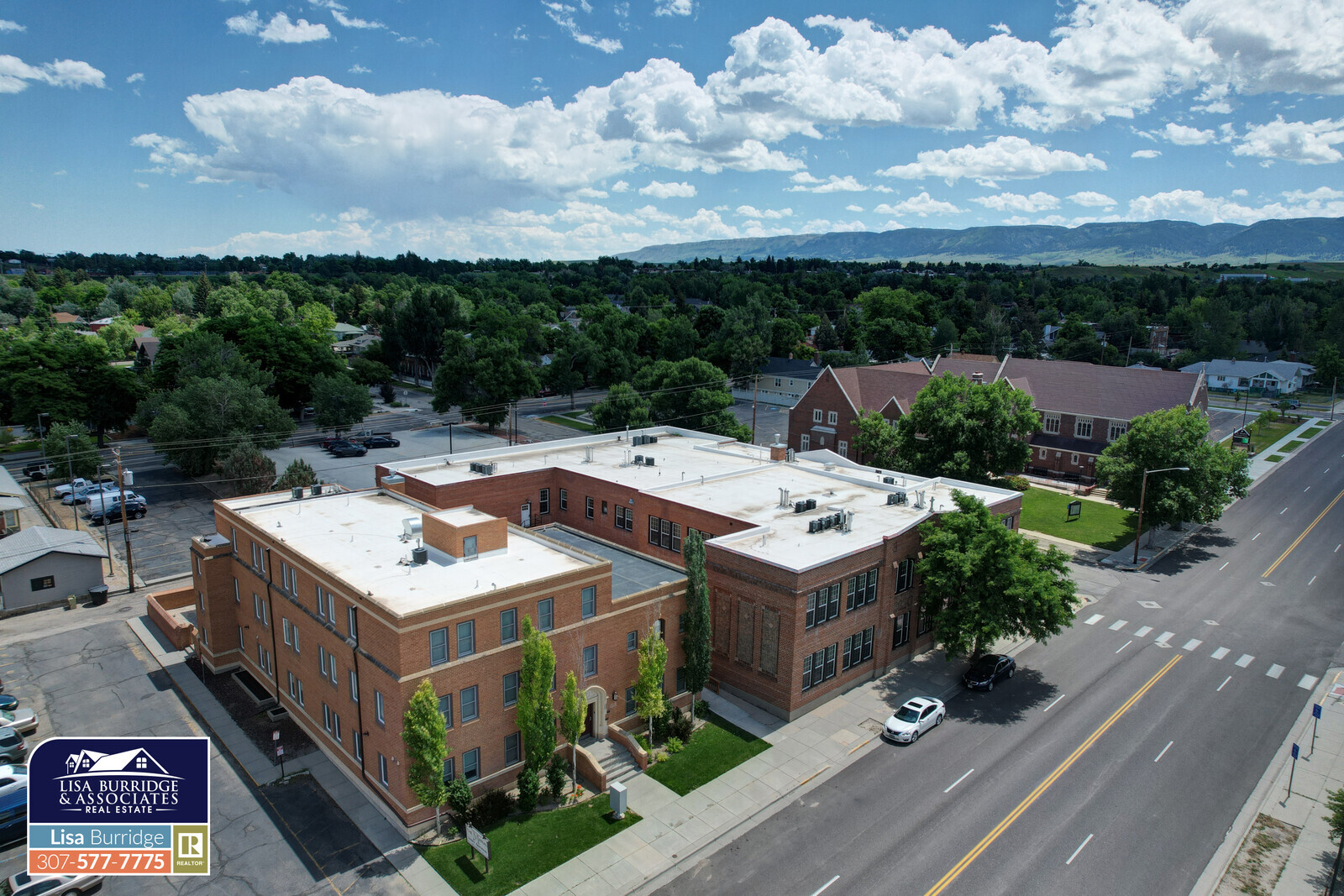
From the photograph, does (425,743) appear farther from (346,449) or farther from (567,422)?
(567,422)

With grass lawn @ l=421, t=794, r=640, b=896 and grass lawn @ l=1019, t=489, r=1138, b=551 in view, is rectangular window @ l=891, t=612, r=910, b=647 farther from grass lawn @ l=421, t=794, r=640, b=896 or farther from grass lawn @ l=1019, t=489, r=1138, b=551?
grass lawn @ l=1019, t=489, r=1138, b=551

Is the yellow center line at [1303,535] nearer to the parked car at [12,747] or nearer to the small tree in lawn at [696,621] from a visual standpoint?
the small tree in lawn at [696,621]

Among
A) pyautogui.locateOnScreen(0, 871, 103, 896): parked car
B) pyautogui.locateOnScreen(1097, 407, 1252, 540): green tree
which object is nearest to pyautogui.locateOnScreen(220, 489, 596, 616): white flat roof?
pyautogui.locateOnScreen(0, 871, 103, 896): parked car

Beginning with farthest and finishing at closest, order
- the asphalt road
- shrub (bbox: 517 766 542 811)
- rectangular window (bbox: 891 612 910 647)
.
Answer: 1. rectangular window (bbox: 891 612 910 647)
2. shrub (bbox: 517 766 542 811)
3. the asphalt road

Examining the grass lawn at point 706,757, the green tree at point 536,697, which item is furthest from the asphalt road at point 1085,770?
the green tree at point 536,697

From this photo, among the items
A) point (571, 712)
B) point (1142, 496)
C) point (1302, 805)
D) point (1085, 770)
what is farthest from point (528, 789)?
point (1142, 496)

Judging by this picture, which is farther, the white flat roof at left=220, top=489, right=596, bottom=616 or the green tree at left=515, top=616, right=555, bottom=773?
the white flat roof at left=220, top=489, right=596, bottom=616
